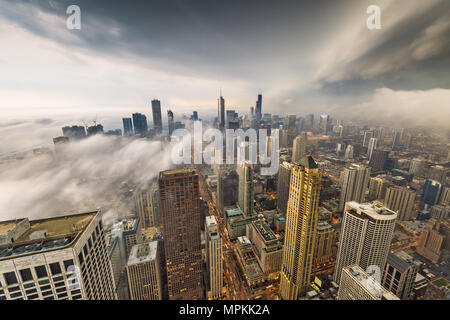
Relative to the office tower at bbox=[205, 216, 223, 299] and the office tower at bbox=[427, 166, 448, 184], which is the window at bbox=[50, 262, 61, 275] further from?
the office tower at bbox=[427, 166, 448, 184]

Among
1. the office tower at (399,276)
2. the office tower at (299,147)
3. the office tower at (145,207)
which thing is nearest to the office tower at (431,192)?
the office tower at (399,276)

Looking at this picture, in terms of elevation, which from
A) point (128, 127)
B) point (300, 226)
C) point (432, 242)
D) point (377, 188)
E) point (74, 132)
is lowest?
point (432, 242)

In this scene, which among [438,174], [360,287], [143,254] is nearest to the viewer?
[360,287]

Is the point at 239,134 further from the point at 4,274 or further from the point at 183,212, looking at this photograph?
the point at 4,274

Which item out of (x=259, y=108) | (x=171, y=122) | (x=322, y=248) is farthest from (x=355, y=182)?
(x=171, y=122)

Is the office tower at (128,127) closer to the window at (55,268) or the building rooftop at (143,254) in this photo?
the building rooftop at (143,254)

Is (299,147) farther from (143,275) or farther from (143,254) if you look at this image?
(143,275)
